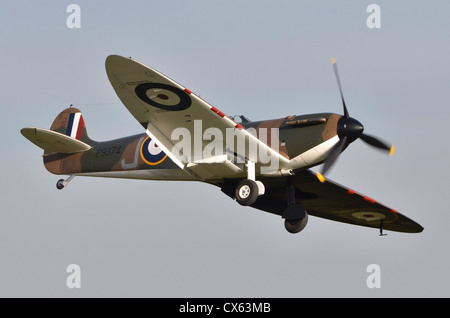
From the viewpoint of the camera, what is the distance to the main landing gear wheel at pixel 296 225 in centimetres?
2041

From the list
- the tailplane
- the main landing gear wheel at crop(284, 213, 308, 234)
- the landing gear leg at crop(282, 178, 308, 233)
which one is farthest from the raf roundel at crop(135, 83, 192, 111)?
the tailplane

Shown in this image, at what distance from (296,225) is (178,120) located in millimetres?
3716

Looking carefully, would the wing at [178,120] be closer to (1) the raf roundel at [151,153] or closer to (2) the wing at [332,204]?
(1) the raf roundel at [151,153]

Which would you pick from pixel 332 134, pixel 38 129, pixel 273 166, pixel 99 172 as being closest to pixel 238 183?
pixel 273 166

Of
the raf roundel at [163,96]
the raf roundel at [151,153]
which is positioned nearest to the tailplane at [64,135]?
the raf roundel at [151,153]

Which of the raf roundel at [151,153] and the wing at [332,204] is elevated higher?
the raf roundel at [151,153]

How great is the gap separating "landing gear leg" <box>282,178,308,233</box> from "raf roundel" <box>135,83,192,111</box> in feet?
10.8

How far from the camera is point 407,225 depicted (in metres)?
23.9

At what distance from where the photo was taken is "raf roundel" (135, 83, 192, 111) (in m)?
18.7

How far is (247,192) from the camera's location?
19281mm

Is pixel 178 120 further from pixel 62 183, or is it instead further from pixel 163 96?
pixel 62 183

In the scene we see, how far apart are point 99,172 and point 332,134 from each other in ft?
21.8

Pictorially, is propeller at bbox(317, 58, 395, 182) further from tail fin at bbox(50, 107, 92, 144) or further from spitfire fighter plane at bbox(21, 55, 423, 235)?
tail fin at bbox(50, 107, 92, 144)

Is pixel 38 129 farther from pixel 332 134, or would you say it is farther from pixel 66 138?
pixel 332 134
